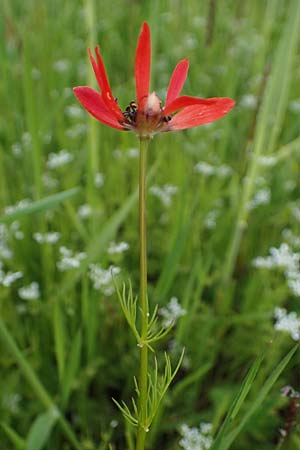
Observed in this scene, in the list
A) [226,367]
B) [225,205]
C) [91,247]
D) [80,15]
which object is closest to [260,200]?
[225,205]

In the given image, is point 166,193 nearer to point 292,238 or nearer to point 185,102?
point 292,238

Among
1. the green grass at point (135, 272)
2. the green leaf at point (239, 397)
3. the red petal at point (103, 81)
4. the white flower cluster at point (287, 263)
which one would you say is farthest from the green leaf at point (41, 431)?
the red petal at point (103, 81)

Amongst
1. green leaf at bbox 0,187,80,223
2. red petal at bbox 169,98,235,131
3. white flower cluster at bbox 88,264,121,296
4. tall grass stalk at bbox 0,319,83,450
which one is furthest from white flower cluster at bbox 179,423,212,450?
red petal at bbox 169,98,235,131

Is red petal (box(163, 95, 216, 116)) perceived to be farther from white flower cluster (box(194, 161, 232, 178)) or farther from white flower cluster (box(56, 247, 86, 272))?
white flower cluster (box(194, 161, 232, 178))

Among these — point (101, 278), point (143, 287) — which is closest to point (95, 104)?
point (143, 287)

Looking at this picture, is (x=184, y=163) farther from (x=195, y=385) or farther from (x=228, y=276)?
(x=195, y=385)

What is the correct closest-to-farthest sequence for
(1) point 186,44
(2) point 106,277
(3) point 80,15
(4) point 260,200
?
(2) point 106,277 → (4) point 260,200 → (1) point 186,44 → (3) point 80,15

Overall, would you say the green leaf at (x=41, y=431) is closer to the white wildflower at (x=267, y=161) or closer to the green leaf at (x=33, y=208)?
the green leaf at (x=33, y=208)
